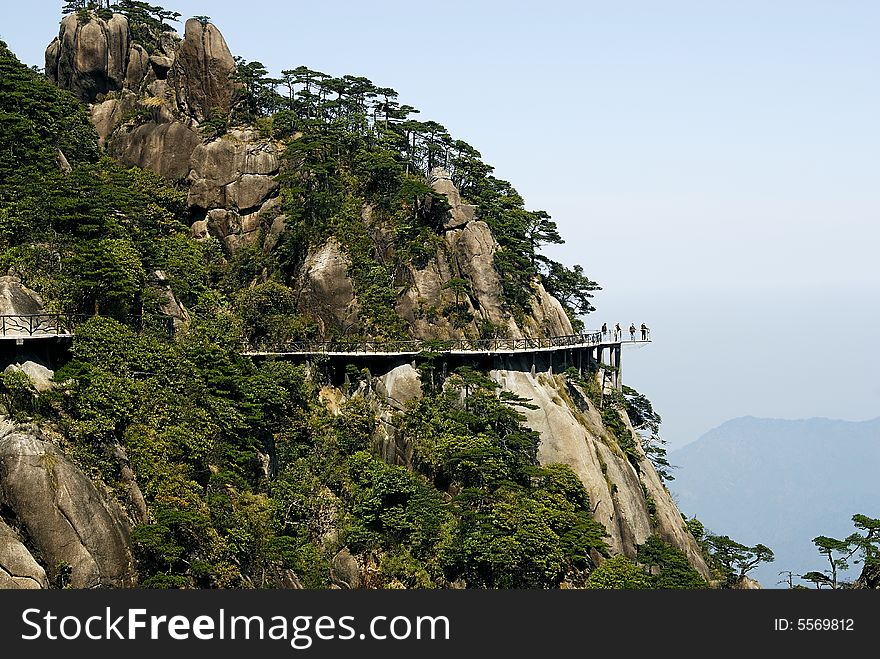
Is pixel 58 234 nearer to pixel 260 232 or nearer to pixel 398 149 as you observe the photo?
pixel 260 232

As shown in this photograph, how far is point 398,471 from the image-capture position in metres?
52.3

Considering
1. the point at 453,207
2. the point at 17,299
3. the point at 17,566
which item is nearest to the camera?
the point at 17,566

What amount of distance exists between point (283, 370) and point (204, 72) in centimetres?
3180

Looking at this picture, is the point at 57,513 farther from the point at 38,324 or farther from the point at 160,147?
the point at 160,147

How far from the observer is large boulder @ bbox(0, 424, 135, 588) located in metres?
36.4

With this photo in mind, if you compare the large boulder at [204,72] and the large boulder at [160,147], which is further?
the large boulder at [204,72]

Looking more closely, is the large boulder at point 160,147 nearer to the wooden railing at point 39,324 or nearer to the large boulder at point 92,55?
the large boulder at point 92,55

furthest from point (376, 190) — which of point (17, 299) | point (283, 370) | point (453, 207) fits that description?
point (17, 299)

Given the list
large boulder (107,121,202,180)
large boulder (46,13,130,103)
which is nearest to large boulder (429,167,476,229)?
large boulder (107,121,202,180)

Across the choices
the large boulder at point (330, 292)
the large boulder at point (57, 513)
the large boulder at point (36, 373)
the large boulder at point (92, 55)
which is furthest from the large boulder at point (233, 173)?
the large boulder at point (57, 513)

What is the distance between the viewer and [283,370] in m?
55.8

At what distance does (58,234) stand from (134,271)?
16.0ft

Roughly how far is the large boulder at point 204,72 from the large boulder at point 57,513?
43.6 metres

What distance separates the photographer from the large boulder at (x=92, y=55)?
3108 inches
